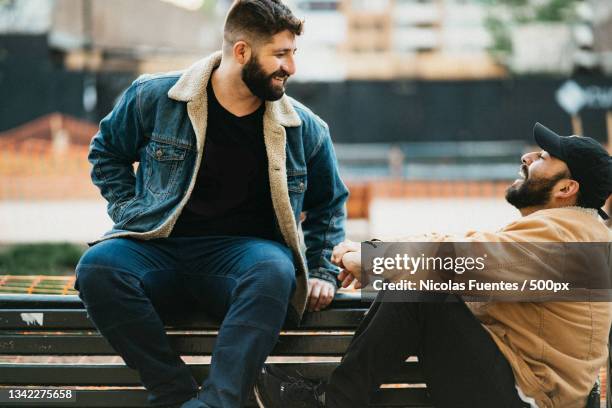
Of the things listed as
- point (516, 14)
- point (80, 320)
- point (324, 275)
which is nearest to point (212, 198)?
point (324, 275)

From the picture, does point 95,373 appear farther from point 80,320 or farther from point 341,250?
point 341,250

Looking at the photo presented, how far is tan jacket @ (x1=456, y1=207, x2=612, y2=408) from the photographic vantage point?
2.58 metres

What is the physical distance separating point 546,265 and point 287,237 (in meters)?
0.96

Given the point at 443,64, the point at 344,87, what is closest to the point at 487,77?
the point at 443,64

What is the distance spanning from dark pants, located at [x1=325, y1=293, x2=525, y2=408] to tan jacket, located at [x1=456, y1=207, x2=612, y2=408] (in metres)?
0.07

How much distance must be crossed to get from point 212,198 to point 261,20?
70 cm

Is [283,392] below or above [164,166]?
below

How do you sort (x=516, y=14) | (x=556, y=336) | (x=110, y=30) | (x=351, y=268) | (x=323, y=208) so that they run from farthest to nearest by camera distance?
1. (x=516, y=14)
2. (x=110, y=30)
3. (x=323, y=208)
4. (x=351, y=268)
5. (x=556, y=336)

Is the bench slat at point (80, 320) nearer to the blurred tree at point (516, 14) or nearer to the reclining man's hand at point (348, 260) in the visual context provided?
the reclining man's hand at point (348, 260)

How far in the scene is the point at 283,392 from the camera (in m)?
2.76

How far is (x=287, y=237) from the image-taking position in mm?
2982

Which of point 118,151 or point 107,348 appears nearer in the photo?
point 107,348

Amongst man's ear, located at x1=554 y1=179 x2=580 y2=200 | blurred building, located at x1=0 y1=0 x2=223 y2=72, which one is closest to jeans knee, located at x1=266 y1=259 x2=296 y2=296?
man's ear, located at x1=554 y1=179 x2=580 y2=200

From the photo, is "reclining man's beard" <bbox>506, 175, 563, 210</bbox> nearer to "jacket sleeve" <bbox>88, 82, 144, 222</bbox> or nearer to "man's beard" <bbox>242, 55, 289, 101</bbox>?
"man's beard" <bbox>242, 55, 289, 101</bbox>
